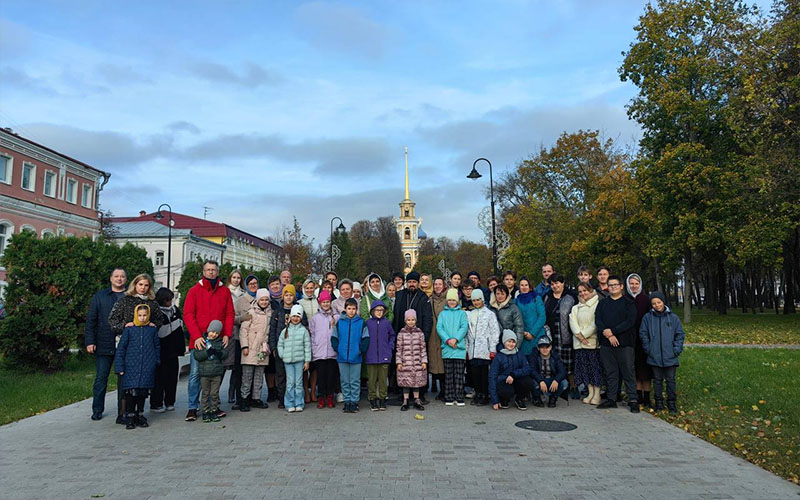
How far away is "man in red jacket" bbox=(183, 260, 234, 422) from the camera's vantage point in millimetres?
8367

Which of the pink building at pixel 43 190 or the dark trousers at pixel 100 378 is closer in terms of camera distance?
the dark trousers at pixel 100 378

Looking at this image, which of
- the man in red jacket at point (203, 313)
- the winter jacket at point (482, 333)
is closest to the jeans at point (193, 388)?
the man in red jacket at point (203, 313)

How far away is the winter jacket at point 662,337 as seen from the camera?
8594 millimetres

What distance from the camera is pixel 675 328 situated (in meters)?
8.66

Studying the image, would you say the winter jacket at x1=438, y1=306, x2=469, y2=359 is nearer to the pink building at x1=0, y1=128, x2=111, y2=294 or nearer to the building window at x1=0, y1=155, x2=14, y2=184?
the pink building at x1=0, y1=128, x2=111, y2=294

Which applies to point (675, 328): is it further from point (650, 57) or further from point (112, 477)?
point (650, 57)

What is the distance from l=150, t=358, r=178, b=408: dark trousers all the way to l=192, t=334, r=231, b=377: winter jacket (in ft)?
3.53

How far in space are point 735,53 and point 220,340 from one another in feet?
85.2

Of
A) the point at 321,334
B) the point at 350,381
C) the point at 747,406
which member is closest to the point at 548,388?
the point at 747,406

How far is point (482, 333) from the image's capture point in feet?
31.5

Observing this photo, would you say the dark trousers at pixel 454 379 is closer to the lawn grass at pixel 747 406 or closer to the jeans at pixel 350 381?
the jeans at pixel 350 381

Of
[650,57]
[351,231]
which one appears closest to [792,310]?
[650,57]

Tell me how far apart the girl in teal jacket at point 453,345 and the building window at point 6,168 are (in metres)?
37.3

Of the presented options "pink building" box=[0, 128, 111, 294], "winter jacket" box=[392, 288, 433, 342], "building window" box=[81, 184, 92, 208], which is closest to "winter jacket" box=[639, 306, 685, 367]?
"winter jacket" box=[392, 288, 433, 342]
